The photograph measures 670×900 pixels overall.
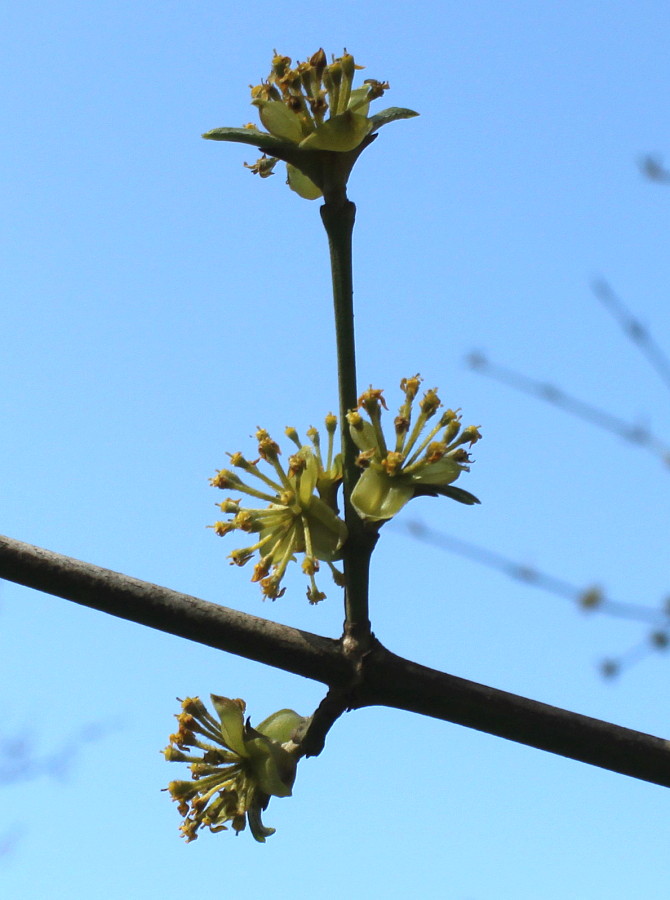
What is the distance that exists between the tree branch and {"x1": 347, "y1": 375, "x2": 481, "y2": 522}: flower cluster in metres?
0.28

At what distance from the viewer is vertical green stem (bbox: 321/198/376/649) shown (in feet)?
6.05

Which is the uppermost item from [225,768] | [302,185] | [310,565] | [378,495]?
[302,185]

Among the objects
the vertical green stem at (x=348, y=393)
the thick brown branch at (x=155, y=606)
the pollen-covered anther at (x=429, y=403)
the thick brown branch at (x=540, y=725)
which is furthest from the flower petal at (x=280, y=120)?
the thick brown branch at (x=540, y=725)

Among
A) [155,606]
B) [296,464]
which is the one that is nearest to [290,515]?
[296,464]

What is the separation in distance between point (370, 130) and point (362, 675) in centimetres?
104

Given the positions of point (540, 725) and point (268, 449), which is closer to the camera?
point (540, 725)

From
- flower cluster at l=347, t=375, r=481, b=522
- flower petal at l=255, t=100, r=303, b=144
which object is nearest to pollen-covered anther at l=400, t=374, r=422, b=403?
flower cluster at l=347, t=375, r=481, b=522

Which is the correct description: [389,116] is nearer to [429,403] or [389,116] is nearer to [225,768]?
[429,403]

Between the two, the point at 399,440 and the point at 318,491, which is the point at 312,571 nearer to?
the point at 318,491

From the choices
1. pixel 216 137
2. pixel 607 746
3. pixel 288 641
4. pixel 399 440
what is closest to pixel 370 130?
pixel 216 137

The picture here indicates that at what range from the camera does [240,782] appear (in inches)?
79.4

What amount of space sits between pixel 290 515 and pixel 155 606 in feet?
1.61

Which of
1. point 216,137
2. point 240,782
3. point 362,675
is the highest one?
point 216,137

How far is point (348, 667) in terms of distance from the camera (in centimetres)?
175
